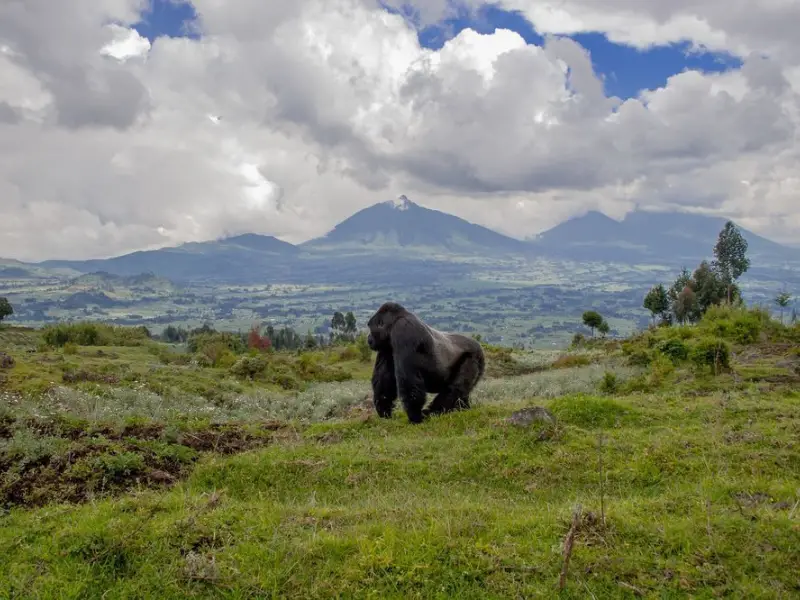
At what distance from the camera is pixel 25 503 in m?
7.31

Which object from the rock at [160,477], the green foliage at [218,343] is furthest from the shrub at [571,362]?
the rock at [160,477]

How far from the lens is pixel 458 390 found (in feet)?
43.1

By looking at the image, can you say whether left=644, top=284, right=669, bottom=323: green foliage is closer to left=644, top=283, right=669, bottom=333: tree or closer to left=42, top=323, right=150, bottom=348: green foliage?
left=644, top=283, right=669, bottom=333: tree

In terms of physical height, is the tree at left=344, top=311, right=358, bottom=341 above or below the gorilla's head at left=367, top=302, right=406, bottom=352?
below

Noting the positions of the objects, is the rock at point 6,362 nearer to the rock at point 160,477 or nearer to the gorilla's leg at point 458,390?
the rock at point 160,477

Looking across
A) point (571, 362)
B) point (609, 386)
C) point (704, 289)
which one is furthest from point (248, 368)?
point (704, 289)

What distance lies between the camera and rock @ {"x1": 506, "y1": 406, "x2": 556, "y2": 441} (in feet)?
33.4

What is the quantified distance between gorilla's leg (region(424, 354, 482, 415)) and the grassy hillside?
1.62 ft

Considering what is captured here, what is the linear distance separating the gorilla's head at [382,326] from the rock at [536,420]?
3.18 metres

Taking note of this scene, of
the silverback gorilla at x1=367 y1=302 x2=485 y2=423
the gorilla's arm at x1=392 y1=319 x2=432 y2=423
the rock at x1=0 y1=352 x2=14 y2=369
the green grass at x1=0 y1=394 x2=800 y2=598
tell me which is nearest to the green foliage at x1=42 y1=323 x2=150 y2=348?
the rock at x1=0 y1=352 x2=14 y2=369

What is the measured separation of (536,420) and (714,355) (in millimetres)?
9648

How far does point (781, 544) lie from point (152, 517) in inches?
251

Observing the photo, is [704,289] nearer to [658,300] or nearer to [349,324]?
[658,300]

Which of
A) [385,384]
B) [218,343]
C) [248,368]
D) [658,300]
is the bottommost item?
[218,343]
